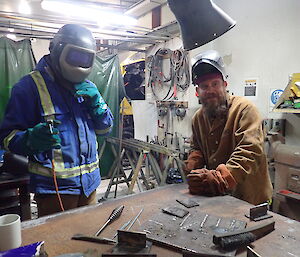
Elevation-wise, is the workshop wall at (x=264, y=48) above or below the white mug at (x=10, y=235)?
above

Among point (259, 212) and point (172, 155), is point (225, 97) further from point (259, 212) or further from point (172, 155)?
point (172, 155)

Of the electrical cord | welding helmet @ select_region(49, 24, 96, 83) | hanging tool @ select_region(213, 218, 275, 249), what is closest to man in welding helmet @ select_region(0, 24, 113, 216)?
welding helmet @ select_region(49, 24, 96, 83)

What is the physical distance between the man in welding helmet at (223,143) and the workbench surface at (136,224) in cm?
12

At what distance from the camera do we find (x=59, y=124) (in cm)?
139

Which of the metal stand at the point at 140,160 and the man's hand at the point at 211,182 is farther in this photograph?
the metal stand at the point at 140,160

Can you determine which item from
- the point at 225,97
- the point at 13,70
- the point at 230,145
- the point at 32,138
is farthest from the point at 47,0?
the point at 230,145

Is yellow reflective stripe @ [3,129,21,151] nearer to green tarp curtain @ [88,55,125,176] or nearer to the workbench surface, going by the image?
the workbench surface

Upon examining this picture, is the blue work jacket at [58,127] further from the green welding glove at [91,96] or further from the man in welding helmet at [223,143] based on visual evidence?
the man in welding helmet at [223,143]

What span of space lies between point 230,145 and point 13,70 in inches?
106

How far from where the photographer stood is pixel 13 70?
301cm

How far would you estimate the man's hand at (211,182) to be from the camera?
1281 millimetres

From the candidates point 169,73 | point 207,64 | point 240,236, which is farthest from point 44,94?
point 169,73

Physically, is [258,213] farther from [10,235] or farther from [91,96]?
[91,96]

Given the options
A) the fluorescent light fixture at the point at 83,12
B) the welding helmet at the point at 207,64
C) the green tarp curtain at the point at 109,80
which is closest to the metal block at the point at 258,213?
the welding helmet at the point at 207,64
